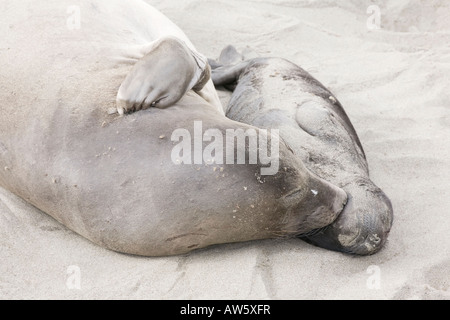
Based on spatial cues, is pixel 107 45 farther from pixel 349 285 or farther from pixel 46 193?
pixel 349 285

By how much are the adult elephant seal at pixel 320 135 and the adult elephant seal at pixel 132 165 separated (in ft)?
0.36

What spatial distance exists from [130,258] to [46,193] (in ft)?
1.46

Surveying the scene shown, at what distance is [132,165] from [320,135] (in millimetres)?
1051

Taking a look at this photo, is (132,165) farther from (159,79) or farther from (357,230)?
(357,230)

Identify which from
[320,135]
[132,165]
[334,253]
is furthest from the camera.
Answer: [320,135]

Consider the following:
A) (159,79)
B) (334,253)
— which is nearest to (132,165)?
(159,79)

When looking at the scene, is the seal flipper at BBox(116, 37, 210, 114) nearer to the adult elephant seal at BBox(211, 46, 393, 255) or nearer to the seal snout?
the adult elephant seal at BBox(211, 46, 393, 255)

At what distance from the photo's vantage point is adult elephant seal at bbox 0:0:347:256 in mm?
2564

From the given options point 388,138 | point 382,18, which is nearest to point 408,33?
point 382,18

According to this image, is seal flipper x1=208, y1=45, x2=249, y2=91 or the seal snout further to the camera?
seal flipper x1=208, y1=45, x2=249, y2=91

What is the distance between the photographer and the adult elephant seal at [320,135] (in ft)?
9.27

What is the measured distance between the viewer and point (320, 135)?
323 centimetres

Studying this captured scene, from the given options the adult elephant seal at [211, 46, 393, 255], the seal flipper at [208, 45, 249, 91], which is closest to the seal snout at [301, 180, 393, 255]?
the adult elephant seal at [211, 46, 393, 255]

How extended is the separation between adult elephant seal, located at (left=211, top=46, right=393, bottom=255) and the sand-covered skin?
0.12 meters
